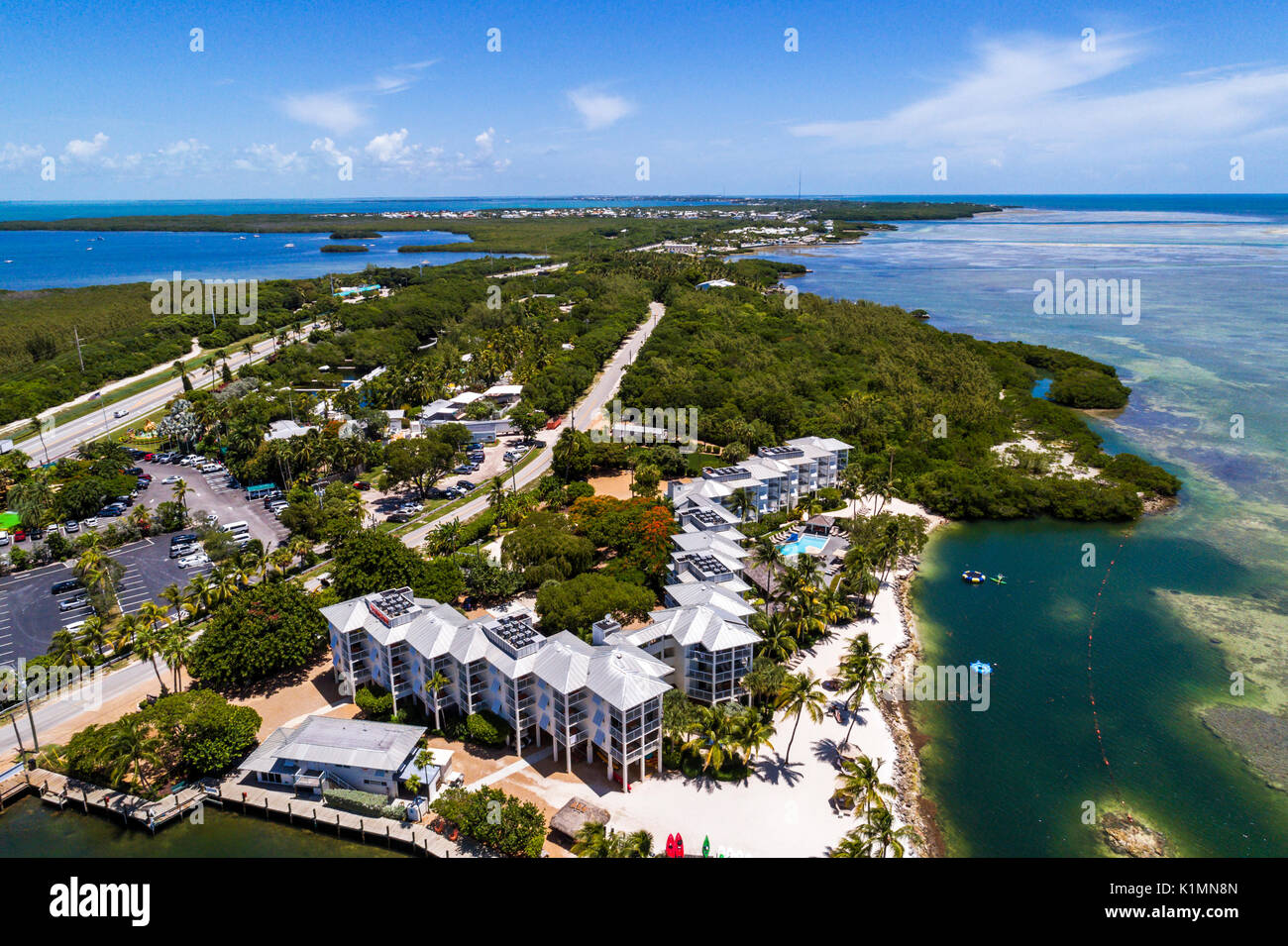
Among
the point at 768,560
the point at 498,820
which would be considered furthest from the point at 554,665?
the point at 768,560

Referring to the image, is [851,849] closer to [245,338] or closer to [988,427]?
[988,427]

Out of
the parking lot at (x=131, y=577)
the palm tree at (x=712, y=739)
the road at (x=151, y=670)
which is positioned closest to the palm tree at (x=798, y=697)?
the palm tree at (x=712, y=739)

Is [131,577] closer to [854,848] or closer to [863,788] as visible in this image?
[863,788]

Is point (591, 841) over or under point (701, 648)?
under

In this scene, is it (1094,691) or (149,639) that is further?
(1094,691)
